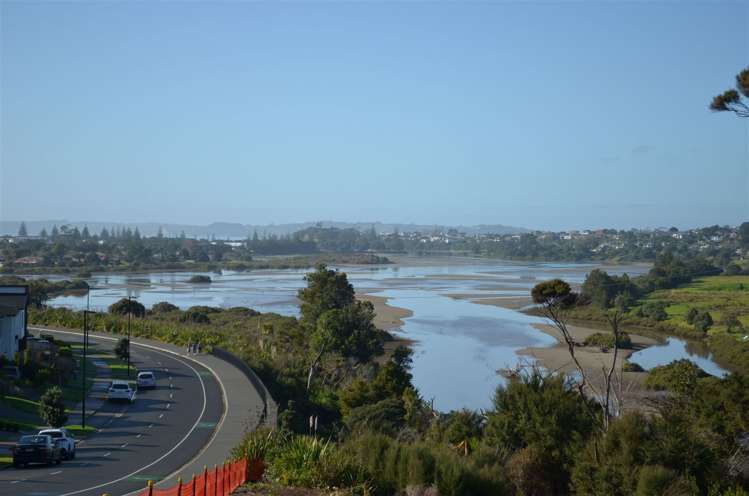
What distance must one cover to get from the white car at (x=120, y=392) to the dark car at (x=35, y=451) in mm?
10141

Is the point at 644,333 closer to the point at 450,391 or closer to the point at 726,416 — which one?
the point at 450,391

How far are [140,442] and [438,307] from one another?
2294 inches

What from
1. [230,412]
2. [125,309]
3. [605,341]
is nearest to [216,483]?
[230,412]

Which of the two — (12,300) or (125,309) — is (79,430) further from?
(125,309)

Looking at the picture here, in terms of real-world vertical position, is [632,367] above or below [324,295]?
below

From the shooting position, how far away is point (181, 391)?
101 feet

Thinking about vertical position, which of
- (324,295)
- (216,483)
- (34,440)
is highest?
(216,483)

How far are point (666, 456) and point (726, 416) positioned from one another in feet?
18.1

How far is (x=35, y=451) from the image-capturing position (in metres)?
18.4

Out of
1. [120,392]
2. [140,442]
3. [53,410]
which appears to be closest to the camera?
[140,442]

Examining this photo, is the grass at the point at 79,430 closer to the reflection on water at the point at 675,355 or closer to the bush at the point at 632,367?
the bush at the point at 632,367

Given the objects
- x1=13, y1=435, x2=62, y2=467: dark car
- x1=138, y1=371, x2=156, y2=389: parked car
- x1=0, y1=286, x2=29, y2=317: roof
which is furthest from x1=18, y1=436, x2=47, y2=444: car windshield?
x1=0, y1=286, x2=29, y2=317: roof

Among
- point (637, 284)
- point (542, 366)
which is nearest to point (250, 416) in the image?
point (542, 366)

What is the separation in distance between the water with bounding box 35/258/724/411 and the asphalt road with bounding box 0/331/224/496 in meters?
10.4
